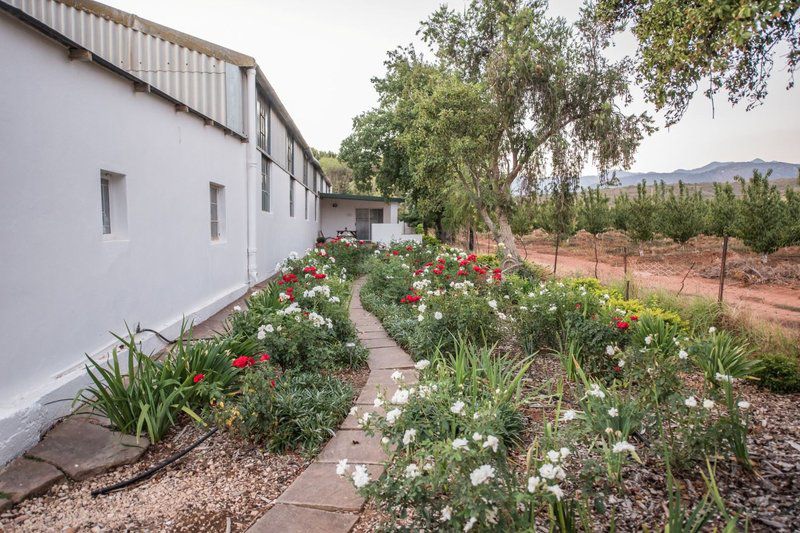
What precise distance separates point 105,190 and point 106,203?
4.7 inches

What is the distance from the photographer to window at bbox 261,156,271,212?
9.31 m

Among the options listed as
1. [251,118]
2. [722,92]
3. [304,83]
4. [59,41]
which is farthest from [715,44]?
[304,83]

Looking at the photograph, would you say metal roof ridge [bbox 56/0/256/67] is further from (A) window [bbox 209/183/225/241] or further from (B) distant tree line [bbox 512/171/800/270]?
(B) distant tree line [bbox 512/171/800/270]

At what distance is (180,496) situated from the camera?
2.31 m

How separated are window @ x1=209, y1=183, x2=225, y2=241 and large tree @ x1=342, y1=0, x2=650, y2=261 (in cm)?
554

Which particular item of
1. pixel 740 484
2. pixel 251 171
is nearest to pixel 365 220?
pixel 251 171

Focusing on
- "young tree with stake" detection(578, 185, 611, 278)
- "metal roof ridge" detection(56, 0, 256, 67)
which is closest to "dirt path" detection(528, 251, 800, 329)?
"metal roof ridge" detection(56, 0, 256, 67)

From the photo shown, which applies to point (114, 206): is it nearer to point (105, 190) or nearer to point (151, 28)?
point (105, 190)

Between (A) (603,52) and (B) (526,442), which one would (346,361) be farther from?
(A) (603,52)

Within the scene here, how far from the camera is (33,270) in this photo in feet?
9.48

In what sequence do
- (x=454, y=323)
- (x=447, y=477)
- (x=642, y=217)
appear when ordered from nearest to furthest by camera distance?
(x=447, y=477)
(x=454, y=323)
(x=642, y=217)

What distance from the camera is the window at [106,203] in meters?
4.02

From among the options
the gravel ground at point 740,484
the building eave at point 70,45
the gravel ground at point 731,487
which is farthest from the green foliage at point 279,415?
the building eave at point 70,45

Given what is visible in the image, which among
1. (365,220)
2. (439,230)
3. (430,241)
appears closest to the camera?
(430,241)
